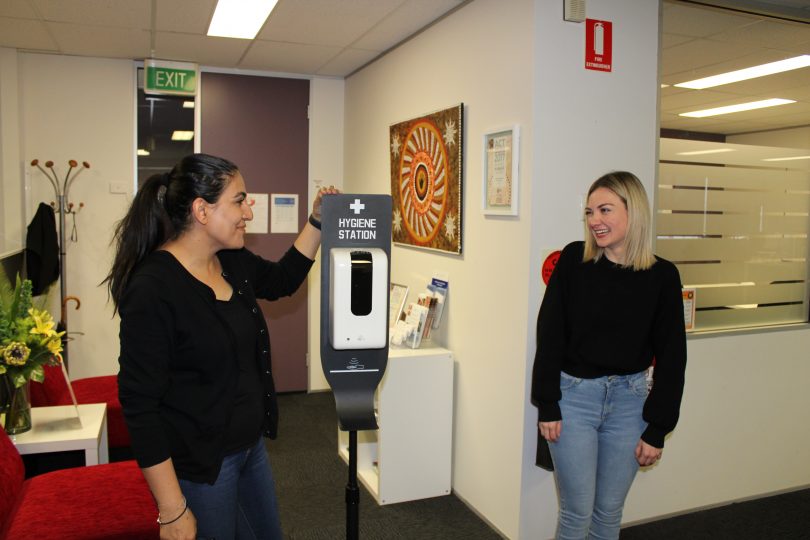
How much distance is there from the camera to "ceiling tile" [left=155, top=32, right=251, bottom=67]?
4195mm

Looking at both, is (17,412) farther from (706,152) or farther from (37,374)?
(706,152)

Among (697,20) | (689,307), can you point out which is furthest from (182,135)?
(689,307)

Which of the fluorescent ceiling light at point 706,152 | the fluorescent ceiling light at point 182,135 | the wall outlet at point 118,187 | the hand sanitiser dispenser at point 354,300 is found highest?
the fluorescent ceiling light at point 182,135

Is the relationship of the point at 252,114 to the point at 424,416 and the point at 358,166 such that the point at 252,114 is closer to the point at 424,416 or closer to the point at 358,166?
the point at 358,166

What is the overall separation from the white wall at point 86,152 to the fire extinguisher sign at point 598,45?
350 cm

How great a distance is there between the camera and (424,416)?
3410 mm

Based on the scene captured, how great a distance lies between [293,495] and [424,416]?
817 mm

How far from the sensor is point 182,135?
5.07 metres

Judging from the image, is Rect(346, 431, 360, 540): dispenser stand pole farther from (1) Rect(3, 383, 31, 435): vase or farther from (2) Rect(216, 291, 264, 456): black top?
(1) Rect(3, 383, 31, 435): vase

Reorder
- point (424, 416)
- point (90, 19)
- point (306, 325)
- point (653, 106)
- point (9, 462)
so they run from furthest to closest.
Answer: point (306, 325) → point (90, 19) → point (424, 416) → point (653, 106) → point (9, 462)

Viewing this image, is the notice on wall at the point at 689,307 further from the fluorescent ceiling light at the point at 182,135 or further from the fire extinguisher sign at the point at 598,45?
the fluorescent ceiling light at the point at 182,135

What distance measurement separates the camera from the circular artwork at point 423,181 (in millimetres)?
3622

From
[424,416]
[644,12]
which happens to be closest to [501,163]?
[644,12]

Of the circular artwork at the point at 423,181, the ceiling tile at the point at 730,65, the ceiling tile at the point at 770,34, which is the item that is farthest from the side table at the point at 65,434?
the ceiling tile at the point at 770,34
